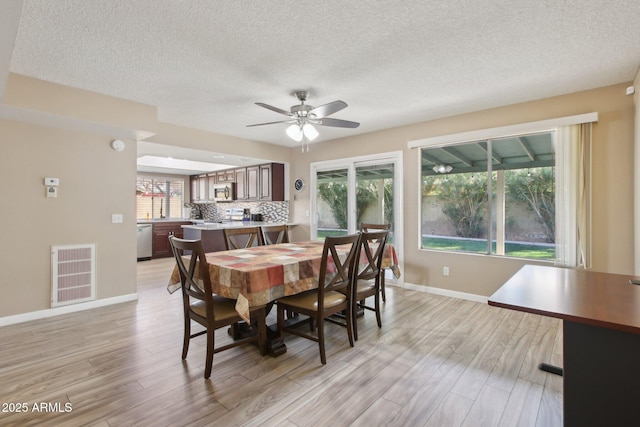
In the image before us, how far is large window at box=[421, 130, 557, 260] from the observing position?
11.3ft

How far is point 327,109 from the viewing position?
8.92 ft

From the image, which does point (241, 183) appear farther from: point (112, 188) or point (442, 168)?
point (442, 168)

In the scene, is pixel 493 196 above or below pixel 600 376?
above

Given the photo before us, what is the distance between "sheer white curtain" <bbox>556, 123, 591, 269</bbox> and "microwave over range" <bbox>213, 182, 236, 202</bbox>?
580cm

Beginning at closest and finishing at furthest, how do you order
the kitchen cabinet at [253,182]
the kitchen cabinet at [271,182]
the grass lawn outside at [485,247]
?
the grass lawn outside at [485,247] → the kitchen cabinet at [271,182] → the kitchen cabinet at [253,182]

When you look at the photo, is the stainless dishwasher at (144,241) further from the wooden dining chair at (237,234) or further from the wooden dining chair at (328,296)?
the wooden dining chair at (328,296)

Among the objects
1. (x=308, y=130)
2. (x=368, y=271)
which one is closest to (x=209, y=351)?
(x=368, y=271)

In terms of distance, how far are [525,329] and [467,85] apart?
8.11ft

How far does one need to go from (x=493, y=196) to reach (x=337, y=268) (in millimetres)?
2595

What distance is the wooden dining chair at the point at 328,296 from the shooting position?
7.45 ft

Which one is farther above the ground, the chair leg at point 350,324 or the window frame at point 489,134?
the window frame at point 489,134

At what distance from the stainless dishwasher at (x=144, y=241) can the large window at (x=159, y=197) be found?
1.43 metres

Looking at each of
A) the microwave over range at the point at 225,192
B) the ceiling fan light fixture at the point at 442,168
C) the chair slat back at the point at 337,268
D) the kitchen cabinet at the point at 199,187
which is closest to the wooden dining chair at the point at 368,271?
the chair slat back at the point at 337,268

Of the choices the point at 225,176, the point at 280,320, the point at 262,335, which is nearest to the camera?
the point at 262,335
